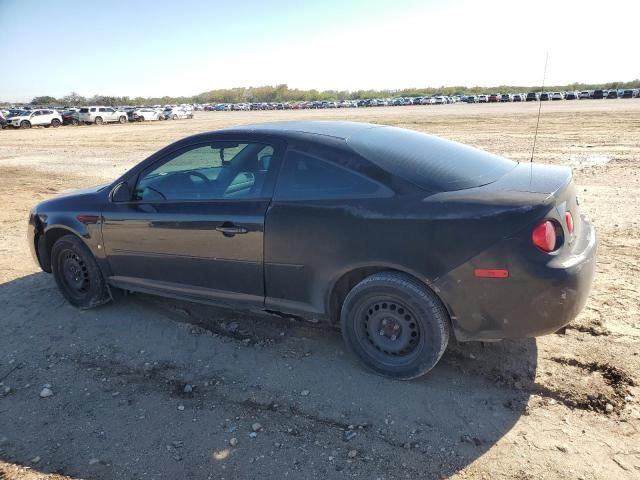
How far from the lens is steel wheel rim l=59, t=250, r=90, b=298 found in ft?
15.5

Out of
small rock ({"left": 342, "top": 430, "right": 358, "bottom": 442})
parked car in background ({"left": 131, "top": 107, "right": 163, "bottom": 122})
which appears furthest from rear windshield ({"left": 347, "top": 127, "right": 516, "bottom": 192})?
parked car in background ({"left": 131, "top": 107, "right": 163, "bottom": 122})

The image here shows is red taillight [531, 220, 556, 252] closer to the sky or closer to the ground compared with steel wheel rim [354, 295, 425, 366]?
closer to the sky

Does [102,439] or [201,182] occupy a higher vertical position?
[201,182]

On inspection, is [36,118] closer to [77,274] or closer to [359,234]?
[77,274]

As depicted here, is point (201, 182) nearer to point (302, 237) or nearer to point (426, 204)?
point (302, 237)

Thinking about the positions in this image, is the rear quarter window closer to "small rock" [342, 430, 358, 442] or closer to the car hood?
"small rock" [342, 430, 358, 442]

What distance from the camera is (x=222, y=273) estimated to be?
3.88m

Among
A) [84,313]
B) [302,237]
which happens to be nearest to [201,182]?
[302,237]

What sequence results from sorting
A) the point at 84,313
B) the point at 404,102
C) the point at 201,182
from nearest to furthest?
the point at 201,182 → the point at 84,313 → the point at 404,102

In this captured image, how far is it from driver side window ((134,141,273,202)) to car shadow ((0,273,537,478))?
1147mm

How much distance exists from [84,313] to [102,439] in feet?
6.56

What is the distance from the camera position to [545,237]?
293 centimetres

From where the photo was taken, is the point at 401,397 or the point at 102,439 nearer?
the point at 102,439

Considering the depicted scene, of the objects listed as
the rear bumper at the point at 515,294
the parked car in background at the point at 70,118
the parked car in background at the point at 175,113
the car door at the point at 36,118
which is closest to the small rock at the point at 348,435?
the rear bumper at the point at 515,294
